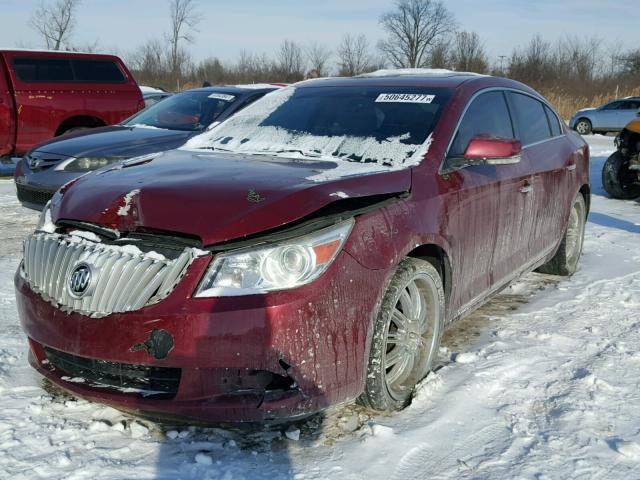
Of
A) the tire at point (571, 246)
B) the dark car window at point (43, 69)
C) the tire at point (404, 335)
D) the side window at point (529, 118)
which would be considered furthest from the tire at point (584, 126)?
the tire at point (404, 335)

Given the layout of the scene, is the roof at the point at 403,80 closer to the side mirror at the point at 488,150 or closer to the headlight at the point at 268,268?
the side mirror at the point at 488,150

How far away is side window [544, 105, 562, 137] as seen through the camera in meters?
5.15

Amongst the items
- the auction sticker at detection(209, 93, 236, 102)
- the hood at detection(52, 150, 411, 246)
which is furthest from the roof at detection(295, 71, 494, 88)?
the auction sticker at detection(209, 93, 236, 102)

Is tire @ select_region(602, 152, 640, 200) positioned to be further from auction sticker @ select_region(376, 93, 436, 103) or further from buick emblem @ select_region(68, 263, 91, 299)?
buick emblem @ select_region(68, 263, 91, 299)

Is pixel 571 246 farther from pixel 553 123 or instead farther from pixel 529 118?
pixel 529 118

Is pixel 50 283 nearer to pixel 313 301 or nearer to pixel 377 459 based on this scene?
pixel 313 301

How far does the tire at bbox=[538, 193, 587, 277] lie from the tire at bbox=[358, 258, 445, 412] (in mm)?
2426

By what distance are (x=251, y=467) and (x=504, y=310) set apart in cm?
262

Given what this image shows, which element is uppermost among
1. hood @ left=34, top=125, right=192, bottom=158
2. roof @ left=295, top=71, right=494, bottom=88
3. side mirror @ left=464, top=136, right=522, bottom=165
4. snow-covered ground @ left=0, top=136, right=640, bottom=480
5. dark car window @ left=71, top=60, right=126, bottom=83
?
dark car window @ left=71, top=60, right=126, bottom=83

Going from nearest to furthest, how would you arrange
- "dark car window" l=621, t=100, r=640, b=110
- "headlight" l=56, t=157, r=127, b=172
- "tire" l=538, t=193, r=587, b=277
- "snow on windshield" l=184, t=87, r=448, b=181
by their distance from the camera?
"snow on windshield" l=184, t=87, r=448, b=181 < "tire" l=538, t=193, r=587, b=277 < "headlight" l=56, t=157, r=127, b=172 < "dark car window" l=621, t=100, r=640, b=110

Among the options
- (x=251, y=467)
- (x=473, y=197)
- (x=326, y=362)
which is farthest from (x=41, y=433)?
(x=473, y=197)

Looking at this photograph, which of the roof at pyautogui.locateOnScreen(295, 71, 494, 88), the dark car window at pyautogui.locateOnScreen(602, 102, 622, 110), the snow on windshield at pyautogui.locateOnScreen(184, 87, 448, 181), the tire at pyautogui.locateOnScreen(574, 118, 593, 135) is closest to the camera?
the snow on windshield at pyautogui.locateOnScreen(184, 87, 448, 181)

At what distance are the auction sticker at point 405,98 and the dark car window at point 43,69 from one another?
8389 mm

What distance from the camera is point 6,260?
5551 mm
